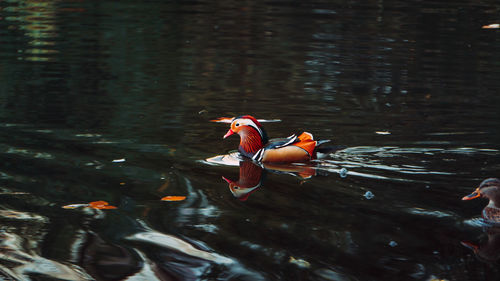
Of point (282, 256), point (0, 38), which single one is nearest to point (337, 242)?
point (282, 256)

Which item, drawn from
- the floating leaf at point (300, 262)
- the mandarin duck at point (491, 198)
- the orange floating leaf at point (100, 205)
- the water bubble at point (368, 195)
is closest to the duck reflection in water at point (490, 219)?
the mandarin duck at point (491, 198)

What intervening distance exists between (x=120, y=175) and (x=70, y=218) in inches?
55.8

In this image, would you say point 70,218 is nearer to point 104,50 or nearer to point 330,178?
point 330,178

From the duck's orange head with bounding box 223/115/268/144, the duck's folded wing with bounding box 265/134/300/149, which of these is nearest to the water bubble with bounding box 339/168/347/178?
the duck's folded wing with bounding box 265/134/300/149

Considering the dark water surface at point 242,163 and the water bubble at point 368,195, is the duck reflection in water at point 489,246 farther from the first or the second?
the water bubble at point 368,195

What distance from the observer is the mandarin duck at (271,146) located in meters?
8.36

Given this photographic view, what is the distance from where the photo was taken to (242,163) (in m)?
8.62

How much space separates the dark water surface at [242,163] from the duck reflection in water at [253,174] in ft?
0.11

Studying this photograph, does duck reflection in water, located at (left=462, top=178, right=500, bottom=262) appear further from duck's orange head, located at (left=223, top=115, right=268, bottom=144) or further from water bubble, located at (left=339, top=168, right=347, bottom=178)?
duck's orange head, located at (left=223, top=115, right=268, bottom=144)

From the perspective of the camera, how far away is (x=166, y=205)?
22.7ft

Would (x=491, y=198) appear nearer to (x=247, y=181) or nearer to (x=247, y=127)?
(x=247, y=181)

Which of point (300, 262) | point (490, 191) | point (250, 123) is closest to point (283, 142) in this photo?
point (250, 123)

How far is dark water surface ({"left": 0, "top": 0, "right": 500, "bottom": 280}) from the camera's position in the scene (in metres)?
5.66

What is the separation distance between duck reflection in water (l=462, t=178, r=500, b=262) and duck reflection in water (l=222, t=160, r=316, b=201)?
205cm
